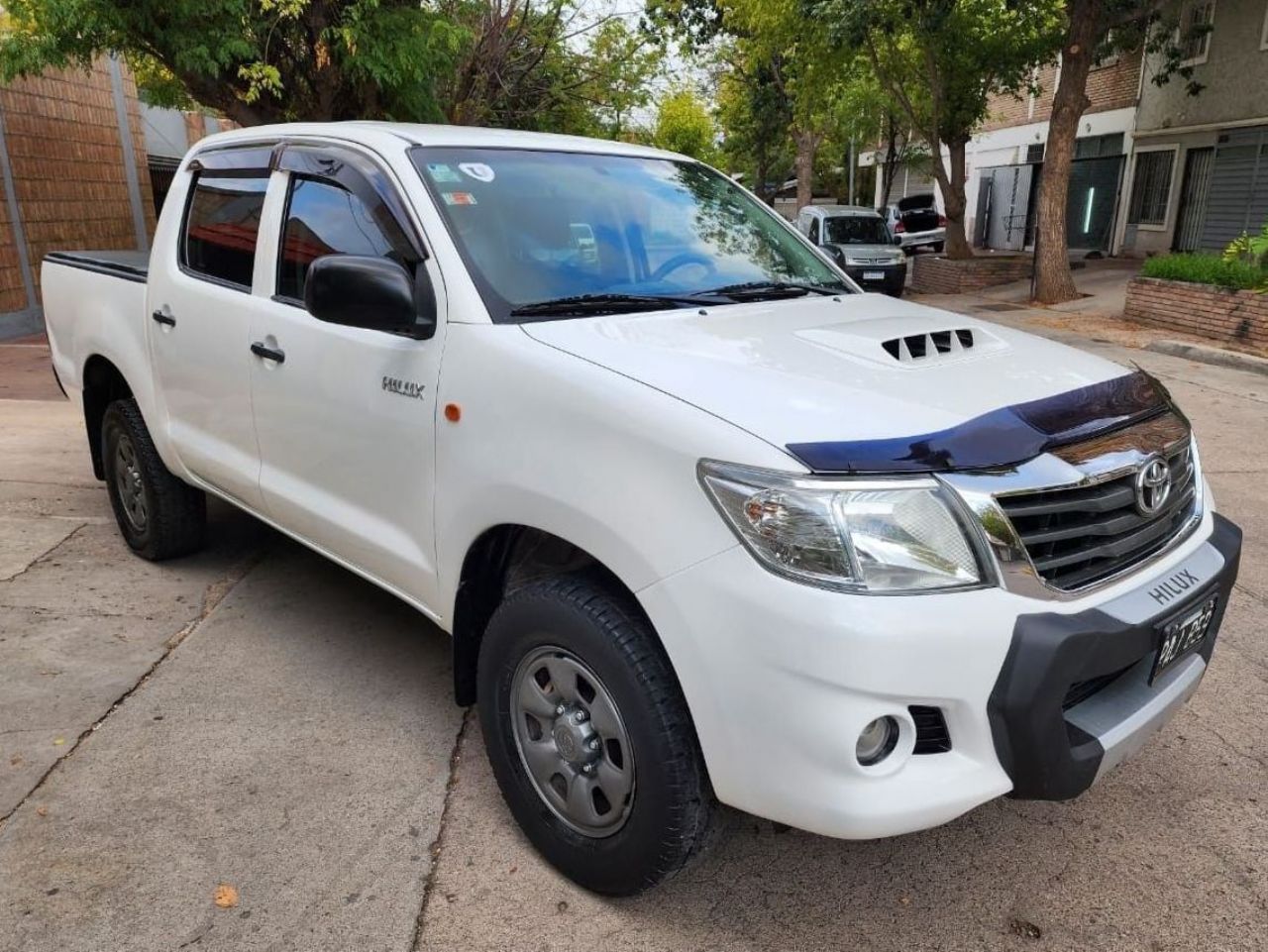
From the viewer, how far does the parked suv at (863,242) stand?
19.2 metres

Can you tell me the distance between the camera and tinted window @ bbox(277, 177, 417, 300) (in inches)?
120

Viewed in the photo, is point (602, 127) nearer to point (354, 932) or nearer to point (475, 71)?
point (475, 71)

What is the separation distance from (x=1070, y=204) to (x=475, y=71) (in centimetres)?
1854

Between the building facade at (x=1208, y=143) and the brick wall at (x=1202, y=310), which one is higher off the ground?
the building facade at (x=1208, y=143)

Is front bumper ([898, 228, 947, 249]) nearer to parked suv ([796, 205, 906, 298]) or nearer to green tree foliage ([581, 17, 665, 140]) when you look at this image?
parked suv ([796, 205, 906, 298])

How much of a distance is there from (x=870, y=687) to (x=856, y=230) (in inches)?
755

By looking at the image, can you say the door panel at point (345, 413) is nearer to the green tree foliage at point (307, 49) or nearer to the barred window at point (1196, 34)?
the green tree foliage at point (307, 49)

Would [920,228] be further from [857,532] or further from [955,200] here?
[857,532]

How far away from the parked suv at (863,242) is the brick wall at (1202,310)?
5.64 metres

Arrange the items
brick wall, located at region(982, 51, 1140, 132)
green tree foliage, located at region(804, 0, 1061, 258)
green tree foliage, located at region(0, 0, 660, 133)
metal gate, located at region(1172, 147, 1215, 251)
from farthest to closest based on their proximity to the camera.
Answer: brick wall, located at region(982, 51, 1140, 132), metal gate, located at region(1172, 147, 1215, 251), green tree foliage, located at region(804, 0, 1061, 258), green tree foliage, located at region(0, 0, 660, 133)

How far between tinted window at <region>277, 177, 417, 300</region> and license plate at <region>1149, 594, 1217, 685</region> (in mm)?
2216

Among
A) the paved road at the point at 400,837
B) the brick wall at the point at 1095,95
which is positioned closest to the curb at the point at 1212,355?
the paved road at the point at 400,837

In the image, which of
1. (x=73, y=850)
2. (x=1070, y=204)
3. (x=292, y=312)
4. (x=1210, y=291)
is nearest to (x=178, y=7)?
(x=292, y=312)

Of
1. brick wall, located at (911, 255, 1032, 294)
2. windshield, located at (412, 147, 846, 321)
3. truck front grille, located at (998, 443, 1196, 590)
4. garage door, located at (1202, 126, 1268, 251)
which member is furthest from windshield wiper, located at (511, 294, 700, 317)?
garage door, located at (1202, 126, 1268, 251)
